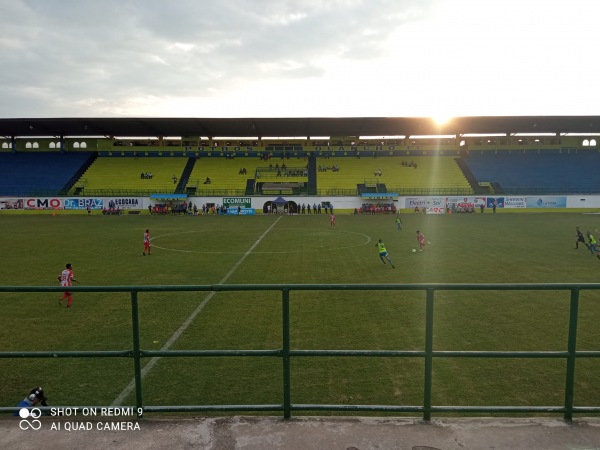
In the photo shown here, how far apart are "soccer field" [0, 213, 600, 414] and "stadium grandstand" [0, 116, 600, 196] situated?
128 ft

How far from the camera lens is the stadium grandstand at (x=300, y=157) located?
194 ft

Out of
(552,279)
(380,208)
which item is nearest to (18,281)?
(552,279)

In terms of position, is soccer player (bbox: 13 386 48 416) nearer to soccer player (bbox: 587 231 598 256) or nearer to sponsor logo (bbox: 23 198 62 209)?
soccer player (bbox: 587 231 598 256)

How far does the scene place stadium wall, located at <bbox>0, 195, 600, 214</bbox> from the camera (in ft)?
177

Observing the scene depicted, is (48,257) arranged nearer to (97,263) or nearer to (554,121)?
(97,263)

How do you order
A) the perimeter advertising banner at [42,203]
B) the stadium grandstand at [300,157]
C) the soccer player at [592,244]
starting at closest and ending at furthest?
the soccer player at [592,244], the perimeter advertising banner at [42,203], the stadium grandstand at [300,157]

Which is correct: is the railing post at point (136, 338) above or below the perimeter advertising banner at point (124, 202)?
above

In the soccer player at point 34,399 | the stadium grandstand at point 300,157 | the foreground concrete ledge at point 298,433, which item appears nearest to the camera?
the foreground concrete ledge at point 298,433

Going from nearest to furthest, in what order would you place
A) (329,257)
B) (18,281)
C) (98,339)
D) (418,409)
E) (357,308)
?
(418,409), (98,339), (357,308), (18,281), (329,257)

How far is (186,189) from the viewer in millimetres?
58656

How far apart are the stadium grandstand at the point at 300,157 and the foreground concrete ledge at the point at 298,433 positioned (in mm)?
53522

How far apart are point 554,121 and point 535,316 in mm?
62342

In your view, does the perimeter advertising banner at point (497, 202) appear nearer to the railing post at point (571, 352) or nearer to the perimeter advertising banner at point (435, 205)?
the perimeter advertising banner at point (435, 205)

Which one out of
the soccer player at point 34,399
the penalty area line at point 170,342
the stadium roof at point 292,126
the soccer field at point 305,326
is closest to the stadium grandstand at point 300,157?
the stadium roof at point 292,126
